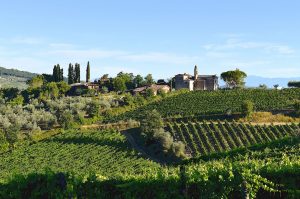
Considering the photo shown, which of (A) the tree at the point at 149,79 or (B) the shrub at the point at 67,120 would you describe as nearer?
(B) the shrub at the point at 67,120

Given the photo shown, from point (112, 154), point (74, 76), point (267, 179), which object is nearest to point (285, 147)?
point (267, 179)

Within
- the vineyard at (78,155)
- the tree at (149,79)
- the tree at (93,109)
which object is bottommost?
the vineyard at (78,155)

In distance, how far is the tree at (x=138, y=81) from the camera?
130375 mm

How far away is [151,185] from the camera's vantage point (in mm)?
13719

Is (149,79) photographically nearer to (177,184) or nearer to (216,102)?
(216,102)

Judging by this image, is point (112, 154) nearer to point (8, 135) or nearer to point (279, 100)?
point (8, 135)

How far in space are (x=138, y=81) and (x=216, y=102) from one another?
49.5 m

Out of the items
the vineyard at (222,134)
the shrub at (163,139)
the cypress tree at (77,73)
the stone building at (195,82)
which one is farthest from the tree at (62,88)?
the shrub at (163,139)

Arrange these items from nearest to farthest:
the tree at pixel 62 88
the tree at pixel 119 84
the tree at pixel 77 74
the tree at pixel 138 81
→ the tree at pixel 119 84, the tree at pixel 62 88, the tree at pixel 138 81, the tree at pixel 77 74

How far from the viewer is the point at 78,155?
175ft

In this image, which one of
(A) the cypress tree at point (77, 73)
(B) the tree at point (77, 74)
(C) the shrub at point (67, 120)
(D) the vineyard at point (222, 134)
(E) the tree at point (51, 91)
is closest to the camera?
(D) the vineyard at point (222, 134)

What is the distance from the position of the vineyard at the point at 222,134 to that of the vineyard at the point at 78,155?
9020mm

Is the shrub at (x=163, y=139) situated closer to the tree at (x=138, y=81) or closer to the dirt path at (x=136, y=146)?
the dirt path at (x=136, y=146)

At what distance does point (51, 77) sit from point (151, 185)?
133 metres
